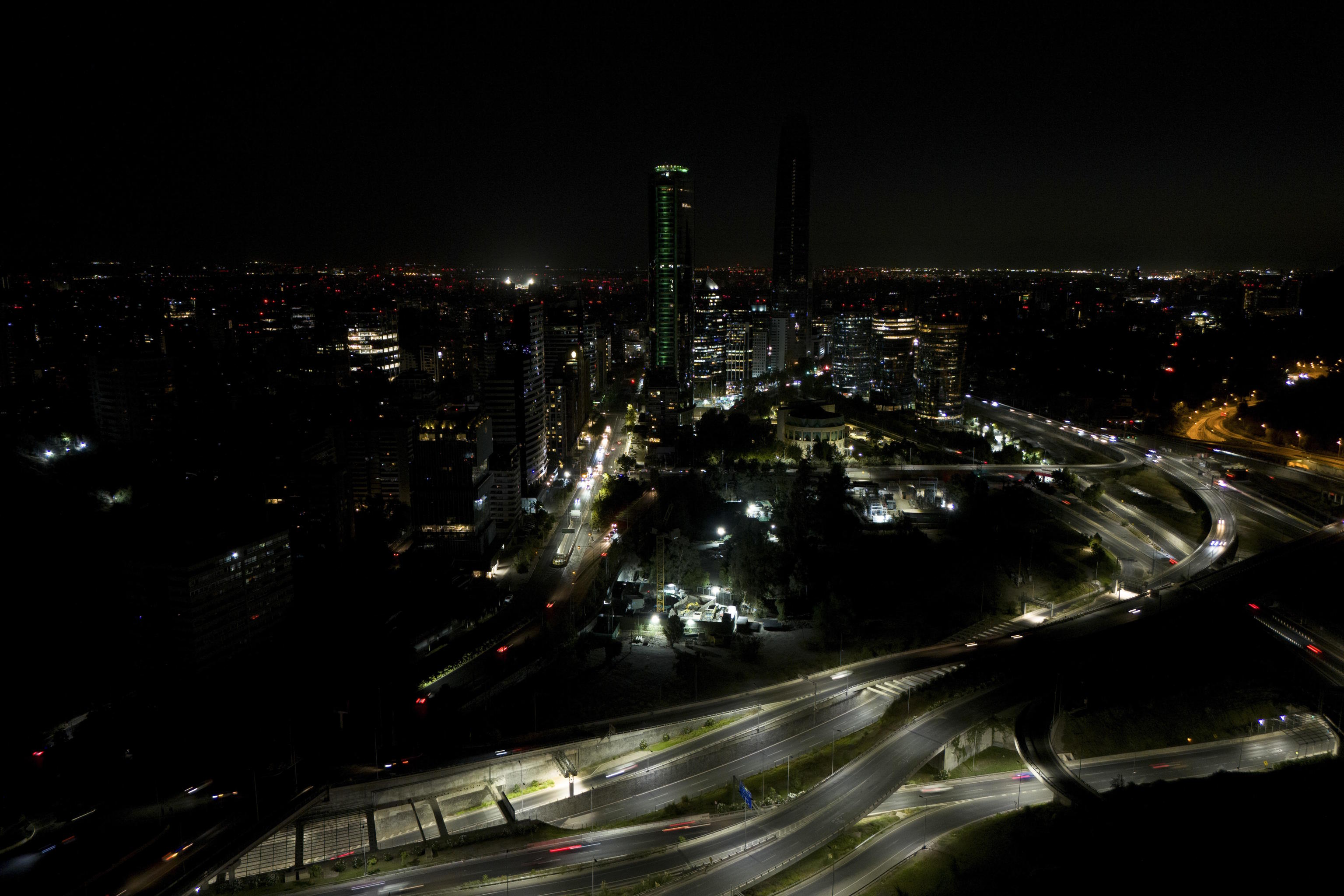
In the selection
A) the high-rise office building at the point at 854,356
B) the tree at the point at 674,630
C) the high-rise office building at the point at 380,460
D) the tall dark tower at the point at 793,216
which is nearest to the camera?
the tree at the point at 674,630

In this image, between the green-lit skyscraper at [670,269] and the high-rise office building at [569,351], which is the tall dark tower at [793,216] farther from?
the high-rise office building at [569,351]

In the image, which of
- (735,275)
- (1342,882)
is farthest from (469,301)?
(1342,882)

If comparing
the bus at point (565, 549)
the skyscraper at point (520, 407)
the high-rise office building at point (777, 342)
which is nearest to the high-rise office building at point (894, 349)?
the high-rise office building at point (777, 342)

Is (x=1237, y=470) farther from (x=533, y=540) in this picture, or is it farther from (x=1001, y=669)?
(x=533, y=540)

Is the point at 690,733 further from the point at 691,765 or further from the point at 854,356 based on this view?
the point at 854,356

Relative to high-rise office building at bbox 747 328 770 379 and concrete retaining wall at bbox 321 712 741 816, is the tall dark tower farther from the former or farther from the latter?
concrete retaining wall at bbox 321 712 741 816

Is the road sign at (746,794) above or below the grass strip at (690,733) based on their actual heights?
above

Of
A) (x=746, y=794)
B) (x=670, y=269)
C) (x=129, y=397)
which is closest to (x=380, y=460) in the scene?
(x=129, y=397)
